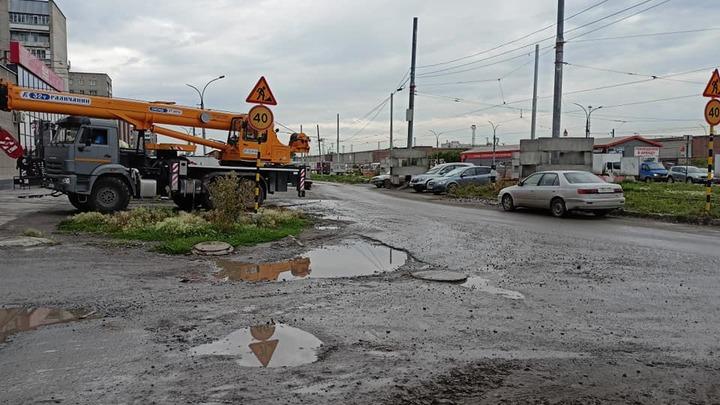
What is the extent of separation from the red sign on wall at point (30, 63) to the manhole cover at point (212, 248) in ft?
132

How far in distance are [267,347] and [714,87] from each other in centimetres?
1574

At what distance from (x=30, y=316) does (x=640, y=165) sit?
49.3m

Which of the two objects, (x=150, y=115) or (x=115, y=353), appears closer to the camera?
(x=115, y=353)

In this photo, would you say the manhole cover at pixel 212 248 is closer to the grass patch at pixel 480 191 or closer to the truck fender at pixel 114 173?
the truck fender at pixel 114 173

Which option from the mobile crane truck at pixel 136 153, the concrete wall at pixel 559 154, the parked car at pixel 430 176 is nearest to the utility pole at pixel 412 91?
the parked car at pixel 430 176

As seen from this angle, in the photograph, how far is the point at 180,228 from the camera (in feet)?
37.3

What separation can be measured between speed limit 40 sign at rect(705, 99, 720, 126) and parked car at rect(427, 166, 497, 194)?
15374 mm

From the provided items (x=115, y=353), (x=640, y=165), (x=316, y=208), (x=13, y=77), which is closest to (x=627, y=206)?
(x=316, y=208)

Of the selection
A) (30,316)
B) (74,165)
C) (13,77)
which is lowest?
(30,316)

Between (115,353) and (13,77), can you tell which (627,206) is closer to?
(115,353)

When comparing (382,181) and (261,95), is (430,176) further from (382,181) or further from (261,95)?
(261,95)

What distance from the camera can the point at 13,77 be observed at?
4078 cm

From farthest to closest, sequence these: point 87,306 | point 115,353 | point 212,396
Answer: point 87,306 < point 115,353 < point 212,396

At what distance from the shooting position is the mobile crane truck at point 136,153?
15.3 meters
